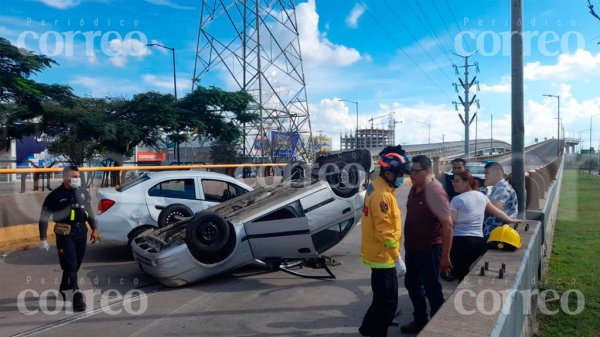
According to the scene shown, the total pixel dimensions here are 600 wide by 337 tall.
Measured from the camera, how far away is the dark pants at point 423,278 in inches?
191

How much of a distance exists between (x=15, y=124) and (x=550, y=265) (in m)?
23.6

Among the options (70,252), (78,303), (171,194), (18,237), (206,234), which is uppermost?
(171,194)

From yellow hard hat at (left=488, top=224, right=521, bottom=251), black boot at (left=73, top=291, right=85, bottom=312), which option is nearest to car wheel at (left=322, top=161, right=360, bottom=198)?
yellow hard hat at (left=488, top=224, right=521, bottom=251)

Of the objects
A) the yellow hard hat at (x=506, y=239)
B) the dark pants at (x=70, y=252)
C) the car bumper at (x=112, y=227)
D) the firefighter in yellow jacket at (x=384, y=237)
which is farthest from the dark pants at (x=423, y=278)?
the car bumper at (x=112, y=227)

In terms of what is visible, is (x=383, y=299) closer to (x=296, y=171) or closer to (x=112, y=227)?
(x=296, y=171)

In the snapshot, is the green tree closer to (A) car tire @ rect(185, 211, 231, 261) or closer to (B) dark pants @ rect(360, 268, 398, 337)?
(A) car tire @ rect(185, 211, 231, 261)

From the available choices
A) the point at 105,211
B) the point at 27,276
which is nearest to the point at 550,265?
the point at 105,211

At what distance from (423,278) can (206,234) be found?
296cm

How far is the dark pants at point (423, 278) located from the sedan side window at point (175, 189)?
5237mm

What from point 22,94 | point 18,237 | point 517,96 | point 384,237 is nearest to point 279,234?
point 384,237

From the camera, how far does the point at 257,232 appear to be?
22.5 feet

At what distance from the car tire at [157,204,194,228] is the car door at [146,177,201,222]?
474 mm

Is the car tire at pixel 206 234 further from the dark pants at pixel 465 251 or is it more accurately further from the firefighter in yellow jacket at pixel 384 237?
the dark pants at pixel 465 251

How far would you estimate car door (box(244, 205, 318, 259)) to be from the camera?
6.87m
